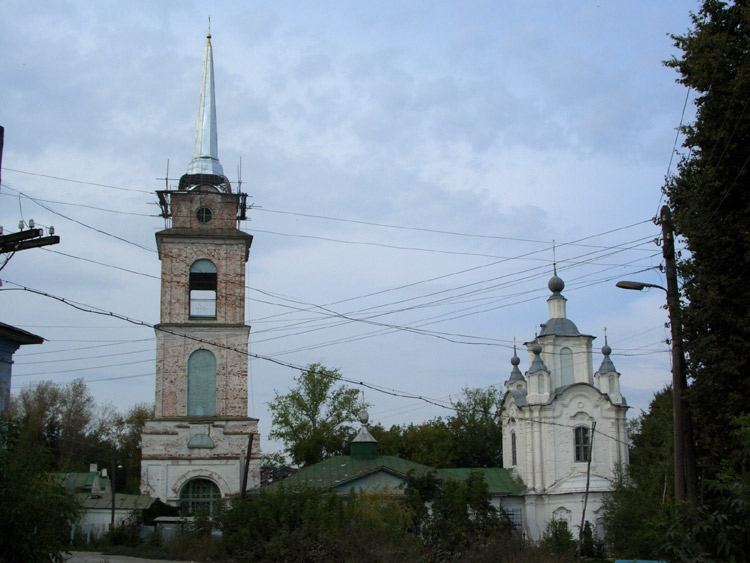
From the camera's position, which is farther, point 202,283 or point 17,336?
point 202,283

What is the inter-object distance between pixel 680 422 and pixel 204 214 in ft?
88.6

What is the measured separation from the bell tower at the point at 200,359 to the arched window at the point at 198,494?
4 cm

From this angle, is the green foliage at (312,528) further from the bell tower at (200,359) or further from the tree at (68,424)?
the tree at (68,424)

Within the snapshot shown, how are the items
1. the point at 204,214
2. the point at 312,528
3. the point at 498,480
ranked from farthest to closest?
1. the point at 498,480
2. the point at 204,214
3. the point at 312,528

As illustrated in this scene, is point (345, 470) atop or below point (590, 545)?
atop

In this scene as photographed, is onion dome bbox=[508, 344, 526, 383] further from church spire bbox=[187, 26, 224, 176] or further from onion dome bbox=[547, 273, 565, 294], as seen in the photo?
church spire bbox=[187, 26, 224, 176]

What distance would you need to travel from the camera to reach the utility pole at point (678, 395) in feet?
51.2

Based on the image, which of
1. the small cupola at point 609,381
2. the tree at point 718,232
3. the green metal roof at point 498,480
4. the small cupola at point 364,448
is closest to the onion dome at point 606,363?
the small cupola at point 609,381

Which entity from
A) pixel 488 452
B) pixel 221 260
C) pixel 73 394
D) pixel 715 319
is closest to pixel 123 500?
pixel 221 260

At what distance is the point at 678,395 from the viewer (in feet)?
52.5

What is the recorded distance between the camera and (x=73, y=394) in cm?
6494

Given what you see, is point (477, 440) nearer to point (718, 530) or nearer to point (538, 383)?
point (538, 383)

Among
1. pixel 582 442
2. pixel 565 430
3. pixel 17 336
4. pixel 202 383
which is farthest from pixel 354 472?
pixel 17 336

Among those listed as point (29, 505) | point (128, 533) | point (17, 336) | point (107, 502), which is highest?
point (17, 336)
